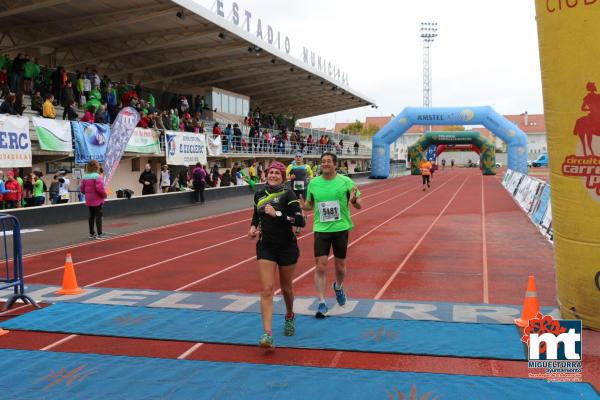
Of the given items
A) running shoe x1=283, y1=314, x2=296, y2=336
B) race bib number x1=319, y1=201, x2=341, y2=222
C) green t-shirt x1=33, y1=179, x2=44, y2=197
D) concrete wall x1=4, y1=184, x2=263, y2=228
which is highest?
green t-shirt x1=33, y1=179, x2=44, y2=197

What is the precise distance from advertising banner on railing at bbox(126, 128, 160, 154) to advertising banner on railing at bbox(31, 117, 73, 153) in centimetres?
337

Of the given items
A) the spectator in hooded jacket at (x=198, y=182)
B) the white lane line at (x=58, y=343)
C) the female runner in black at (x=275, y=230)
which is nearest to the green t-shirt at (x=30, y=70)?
the spectator in hooded jacket at (x=198, y=182)

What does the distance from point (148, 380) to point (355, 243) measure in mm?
8168

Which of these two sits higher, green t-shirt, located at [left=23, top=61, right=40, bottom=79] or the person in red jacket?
green t-shirt, located at [left=23, top=61, right=40, bottom=79]

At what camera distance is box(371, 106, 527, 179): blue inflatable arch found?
41.2 m

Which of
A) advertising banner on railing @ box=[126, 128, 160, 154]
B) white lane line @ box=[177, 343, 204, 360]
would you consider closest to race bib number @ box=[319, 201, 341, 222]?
white lane line @ box=[177, 343, 204, 360]

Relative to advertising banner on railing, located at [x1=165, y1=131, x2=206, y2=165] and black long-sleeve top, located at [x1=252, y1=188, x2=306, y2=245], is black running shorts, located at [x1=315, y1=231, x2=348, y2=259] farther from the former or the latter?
advertising banner on railing, located at [x1=165, y1=131, x2=206, y2=165]

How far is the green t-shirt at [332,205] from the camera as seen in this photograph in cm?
646

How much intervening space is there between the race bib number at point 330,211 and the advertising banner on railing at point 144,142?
15.9m

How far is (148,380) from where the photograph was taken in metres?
4.67

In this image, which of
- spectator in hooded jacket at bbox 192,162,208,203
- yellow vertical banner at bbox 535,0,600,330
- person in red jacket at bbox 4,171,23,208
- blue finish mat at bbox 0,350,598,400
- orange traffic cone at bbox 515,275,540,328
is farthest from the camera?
spectator in hooded jacket at bbox 192,162,208,203

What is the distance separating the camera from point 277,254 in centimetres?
552

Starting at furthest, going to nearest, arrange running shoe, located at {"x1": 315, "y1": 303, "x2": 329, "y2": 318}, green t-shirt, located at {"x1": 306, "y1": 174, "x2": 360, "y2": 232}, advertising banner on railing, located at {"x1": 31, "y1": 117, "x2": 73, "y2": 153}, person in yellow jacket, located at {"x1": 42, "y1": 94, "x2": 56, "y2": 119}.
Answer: person in yellow jacket, located at {"x1": 42, "y1": 94, "x2": 56, "y2": 119} < advertising banner on railing, located at {"x1": 31, "y1": 117, "x2": 73, "y2": 153} < green t-shirt, located at {"x1": 306, "y1": 174, "x2": 360, "y2": 232} < running shoe, located at {"x1": 315, "y1": 303, "x2": 329, "y2": 318}

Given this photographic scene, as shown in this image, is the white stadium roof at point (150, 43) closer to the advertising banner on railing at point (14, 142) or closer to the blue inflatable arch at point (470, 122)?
the advertising banner on railing at point (14, 142)
